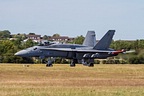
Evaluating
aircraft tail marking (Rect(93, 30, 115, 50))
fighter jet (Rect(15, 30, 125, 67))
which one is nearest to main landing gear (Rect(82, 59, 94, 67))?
fighter jet (Rect(15, 30, 125, 67))

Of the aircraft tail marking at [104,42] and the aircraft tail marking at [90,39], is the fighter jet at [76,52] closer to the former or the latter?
the aircraft tail marking at [104,42]

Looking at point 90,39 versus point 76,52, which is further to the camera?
point 90,39

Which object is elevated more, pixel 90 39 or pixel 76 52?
pixel 90 39

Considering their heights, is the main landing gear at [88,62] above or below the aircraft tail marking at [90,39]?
below

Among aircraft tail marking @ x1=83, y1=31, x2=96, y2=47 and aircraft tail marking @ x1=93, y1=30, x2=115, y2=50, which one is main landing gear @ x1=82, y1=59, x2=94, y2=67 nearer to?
aircraft tail marking @ x1=93, y1=30, x2=115, y2=50

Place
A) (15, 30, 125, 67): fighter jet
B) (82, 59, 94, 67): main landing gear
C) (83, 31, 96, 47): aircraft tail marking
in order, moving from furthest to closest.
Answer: (83, 31, 96, 47): aircraft tail marking
(15, 30, 125, 67): fighter jet
(82, 59, 94, 67): main landing gear

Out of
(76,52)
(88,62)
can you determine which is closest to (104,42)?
(76,52)

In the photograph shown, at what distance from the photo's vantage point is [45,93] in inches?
912

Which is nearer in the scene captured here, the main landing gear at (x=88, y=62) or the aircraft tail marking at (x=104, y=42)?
the main landing gear at (x=88, y=62)

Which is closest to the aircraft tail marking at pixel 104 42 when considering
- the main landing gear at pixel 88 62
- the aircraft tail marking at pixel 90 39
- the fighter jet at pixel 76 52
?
the fighter jet at pixel 76 52

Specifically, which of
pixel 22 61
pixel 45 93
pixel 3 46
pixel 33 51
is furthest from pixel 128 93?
pixel 3 46

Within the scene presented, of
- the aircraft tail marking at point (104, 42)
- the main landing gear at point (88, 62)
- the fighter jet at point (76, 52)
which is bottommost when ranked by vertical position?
the main landing gear at point (88, 62)

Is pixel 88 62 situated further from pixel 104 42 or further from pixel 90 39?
pixel 90 39

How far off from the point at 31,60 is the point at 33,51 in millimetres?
19007
